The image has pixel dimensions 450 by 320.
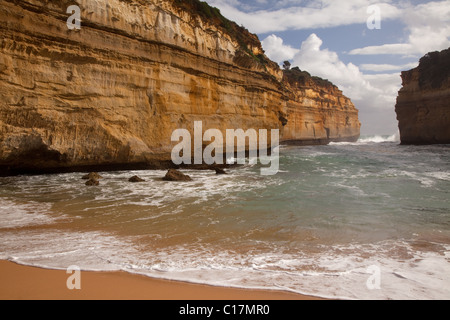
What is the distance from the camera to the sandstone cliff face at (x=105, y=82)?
9.52 m

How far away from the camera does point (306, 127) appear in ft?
159

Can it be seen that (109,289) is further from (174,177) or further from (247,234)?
(174,177)

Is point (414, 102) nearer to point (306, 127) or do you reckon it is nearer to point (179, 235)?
point (306, 127)

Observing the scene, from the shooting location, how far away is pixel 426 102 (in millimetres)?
33312

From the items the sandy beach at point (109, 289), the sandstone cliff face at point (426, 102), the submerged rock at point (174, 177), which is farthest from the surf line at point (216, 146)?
the sandstone cliff face at point (426, 102)

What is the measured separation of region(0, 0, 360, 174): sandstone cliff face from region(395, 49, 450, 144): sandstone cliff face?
27.2m

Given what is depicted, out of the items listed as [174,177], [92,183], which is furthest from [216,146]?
[92,183]

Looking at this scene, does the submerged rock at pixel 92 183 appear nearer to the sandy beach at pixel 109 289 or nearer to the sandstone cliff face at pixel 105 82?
the sandstone cliff face at pixel 105 82

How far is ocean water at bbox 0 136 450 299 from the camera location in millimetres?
3115

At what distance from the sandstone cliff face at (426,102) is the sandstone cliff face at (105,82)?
89.4 feet

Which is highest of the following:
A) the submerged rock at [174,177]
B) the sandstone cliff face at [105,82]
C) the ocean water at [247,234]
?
the sandstone cliff face at [105,82]

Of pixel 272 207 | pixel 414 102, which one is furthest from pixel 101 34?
pixel 414 102

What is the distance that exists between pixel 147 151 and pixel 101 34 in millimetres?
4974

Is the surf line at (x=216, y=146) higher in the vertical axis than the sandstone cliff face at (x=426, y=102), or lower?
lower
